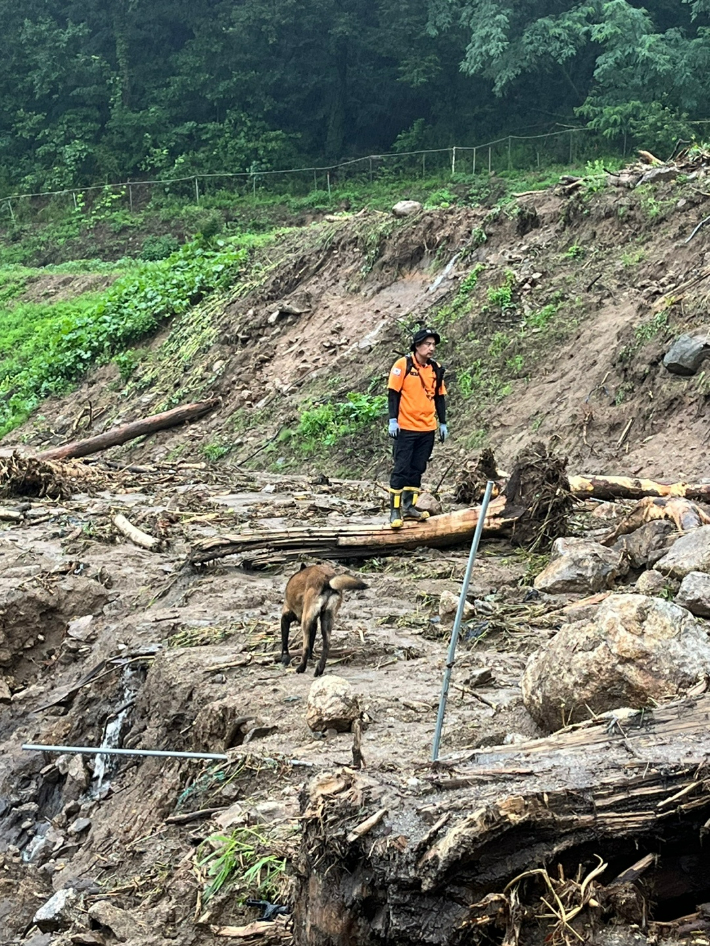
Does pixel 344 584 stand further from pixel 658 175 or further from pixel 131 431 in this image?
pixel 131 431

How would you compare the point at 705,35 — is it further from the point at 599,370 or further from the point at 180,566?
the point at 180,566

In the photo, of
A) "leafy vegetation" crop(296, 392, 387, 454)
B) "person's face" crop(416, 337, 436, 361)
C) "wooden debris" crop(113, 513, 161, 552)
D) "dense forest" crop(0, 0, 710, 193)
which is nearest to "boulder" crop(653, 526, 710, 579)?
"person's face" crop(416, 337, 436, 361)

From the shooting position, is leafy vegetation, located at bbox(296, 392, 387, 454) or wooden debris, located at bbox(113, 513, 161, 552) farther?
leafy vegetation, located at bbox(296, 392, 387, 454)

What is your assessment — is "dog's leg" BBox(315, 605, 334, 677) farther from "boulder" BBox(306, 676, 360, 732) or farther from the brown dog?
"boulder" BBox(306, 676, 360, 732)

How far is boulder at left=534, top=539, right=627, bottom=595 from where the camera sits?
7492mm

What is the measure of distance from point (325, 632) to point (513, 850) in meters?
3.36

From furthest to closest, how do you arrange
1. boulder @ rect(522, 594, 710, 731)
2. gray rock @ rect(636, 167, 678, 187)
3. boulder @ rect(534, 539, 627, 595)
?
gray rock @ rect(636, 167, 678, 187)
boulder @ rect(534, 539, 627, 595)
boulder @ rect(522, 594, 710, 731)

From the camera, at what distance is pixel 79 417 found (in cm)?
2067

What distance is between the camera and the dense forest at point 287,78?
115 feet

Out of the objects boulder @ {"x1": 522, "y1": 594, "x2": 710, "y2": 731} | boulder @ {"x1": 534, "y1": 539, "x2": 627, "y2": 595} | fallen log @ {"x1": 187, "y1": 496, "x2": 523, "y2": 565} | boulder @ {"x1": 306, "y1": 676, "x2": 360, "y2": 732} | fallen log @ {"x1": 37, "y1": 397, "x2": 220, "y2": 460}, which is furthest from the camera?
fallen log @ {"x1": 37, "y1": 397, "x2": 220, "y2": 460}

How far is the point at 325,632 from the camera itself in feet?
21.1

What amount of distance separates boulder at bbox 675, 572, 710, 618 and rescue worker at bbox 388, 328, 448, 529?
4.36 m

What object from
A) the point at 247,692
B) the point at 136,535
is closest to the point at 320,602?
the point at 247,692

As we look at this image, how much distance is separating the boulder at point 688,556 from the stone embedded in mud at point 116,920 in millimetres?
3607
